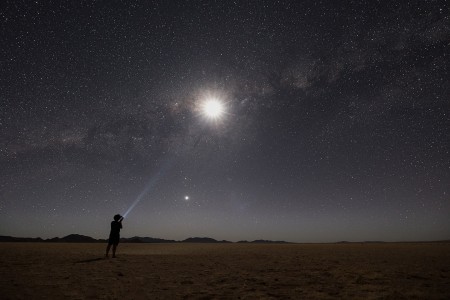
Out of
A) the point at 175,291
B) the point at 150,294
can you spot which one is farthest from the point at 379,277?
the point at 150,294

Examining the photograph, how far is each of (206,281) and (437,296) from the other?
213 inches

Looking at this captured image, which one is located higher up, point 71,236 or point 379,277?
point 71,236

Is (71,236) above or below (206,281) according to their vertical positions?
above

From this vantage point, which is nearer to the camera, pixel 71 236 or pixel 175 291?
pixel 175 291

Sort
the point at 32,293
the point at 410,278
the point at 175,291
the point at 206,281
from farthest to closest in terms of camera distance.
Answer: the point at 410,278 → the point at 206,281 → the point at 175,291 → the point at 32,293

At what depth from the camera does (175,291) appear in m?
6.86

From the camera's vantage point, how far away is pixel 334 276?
30.9 ft

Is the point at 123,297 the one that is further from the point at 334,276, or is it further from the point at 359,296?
the point at 334,276

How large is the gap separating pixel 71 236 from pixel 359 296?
555ft

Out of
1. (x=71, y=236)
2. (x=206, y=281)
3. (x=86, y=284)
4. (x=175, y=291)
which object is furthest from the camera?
(x=71, y=236)

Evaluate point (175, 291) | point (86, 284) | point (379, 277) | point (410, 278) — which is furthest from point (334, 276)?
point (86, 284)

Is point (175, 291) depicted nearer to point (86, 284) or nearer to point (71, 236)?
point (86, 284)

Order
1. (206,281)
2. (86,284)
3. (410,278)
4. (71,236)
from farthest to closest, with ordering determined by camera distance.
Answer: (71,236) → (410,278) → (206,281) → (86,284)

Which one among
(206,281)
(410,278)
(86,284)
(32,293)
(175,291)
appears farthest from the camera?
(410,278)
